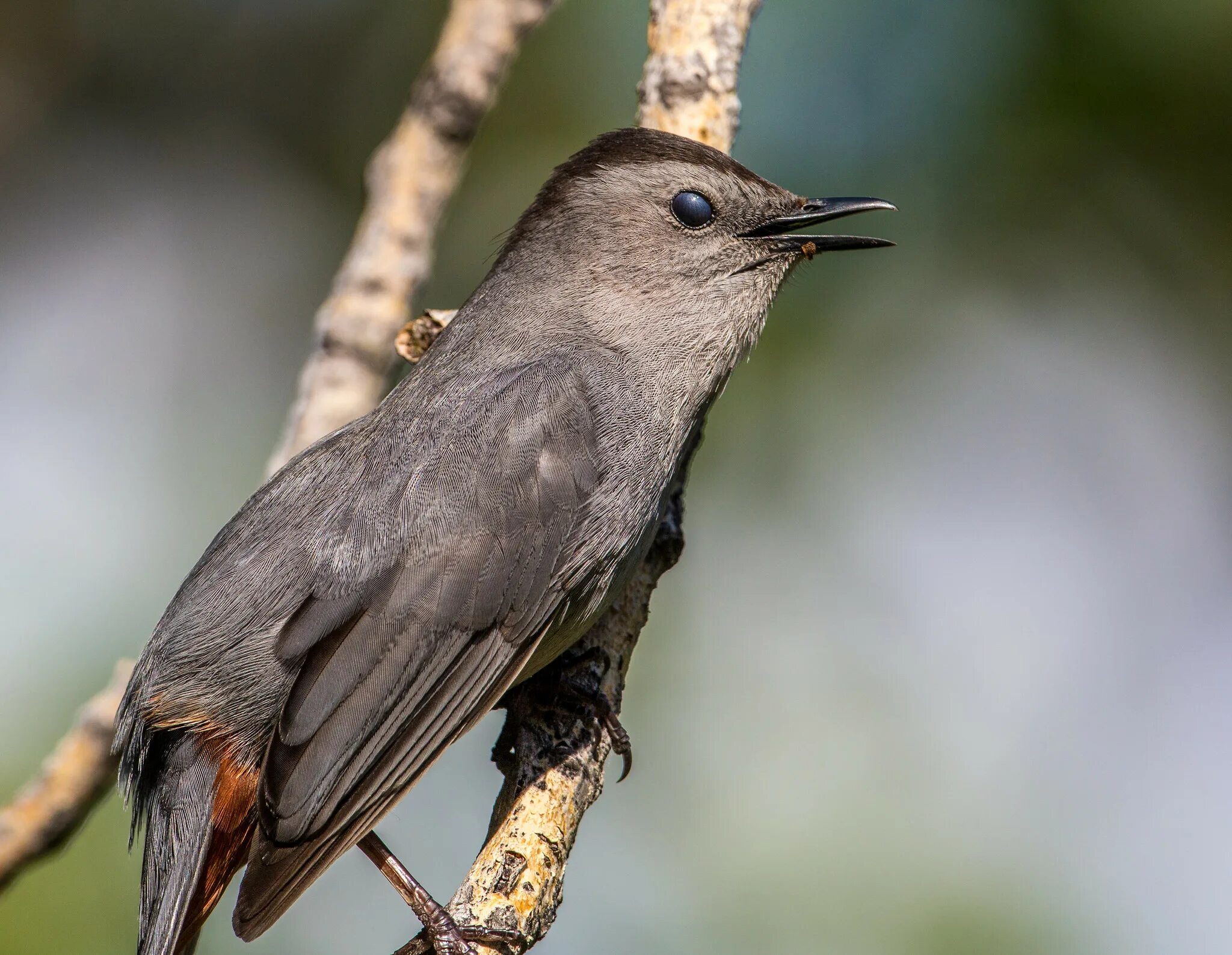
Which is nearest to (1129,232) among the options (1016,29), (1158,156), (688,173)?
(1158,156)

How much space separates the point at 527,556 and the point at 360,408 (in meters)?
0.96

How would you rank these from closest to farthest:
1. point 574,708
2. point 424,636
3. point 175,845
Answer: point 175,845, point 424,636, point 574,708

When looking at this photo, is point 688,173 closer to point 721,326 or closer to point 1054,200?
point 721,326

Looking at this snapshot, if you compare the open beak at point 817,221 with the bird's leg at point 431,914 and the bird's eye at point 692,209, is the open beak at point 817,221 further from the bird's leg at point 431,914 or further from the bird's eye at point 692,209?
the bird's leg at point 431,914

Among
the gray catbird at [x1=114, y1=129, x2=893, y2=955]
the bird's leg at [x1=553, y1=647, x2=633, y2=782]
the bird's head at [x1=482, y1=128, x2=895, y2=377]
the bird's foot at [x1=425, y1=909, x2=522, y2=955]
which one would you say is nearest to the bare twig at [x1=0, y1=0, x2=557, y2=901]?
the gray catbird at [x1=114, y1=129, x2=893, y2=955]

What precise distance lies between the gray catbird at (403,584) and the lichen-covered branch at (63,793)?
18cm

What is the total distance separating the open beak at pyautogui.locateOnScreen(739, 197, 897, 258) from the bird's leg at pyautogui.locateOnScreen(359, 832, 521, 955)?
6.93ft

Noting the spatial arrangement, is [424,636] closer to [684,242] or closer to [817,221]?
[684,242]

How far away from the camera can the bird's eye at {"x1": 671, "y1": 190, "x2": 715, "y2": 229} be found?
162 inches

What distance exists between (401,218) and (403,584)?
1262 millimetres

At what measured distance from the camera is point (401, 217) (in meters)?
4.15

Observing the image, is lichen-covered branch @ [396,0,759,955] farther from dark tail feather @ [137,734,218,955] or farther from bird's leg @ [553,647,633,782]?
dark tail feather @ [137,734,218,955]

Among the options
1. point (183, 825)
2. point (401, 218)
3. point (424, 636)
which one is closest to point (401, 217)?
point (401, 218)

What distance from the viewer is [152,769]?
3.57 meters
